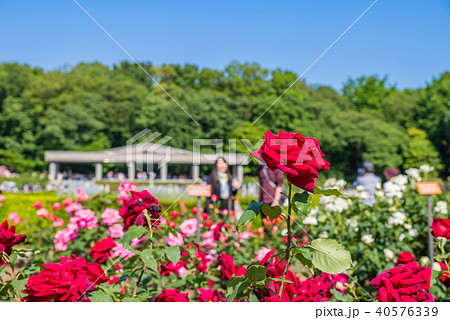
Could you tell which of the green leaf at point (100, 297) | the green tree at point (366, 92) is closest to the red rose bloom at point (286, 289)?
the green leaf at point (100, 297)

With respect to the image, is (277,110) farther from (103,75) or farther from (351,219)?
(103,75)

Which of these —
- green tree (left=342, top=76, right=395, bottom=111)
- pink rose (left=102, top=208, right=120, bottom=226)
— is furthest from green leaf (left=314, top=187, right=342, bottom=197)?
green tree (left=342, top=76, right=395, bottom=111)

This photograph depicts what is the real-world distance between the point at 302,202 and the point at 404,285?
29 cm

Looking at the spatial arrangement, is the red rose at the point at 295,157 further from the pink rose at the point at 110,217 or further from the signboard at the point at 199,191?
the signboard at the point at 199,191

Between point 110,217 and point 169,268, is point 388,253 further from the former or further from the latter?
point 110,217

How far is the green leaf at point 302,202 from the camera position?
3.14 feet

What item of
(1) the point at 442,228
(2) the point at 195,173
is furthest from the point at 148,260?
(2) the point at 195,173

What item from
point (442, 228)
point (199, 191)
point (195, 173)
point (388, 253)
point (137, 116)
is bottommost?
point (195, 173)

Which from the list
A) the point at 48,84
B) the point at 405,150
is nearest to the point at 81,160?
the point at 48,84

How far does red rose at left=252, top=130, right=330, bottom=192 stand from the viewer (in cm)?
88

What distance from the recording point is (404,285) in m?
0.97

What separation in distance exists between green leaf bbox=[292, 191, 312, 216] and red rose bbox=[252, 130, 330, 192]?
7 centimetres

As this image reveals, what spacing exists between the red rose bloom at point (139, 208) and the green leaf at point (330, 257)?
0.56 meters
